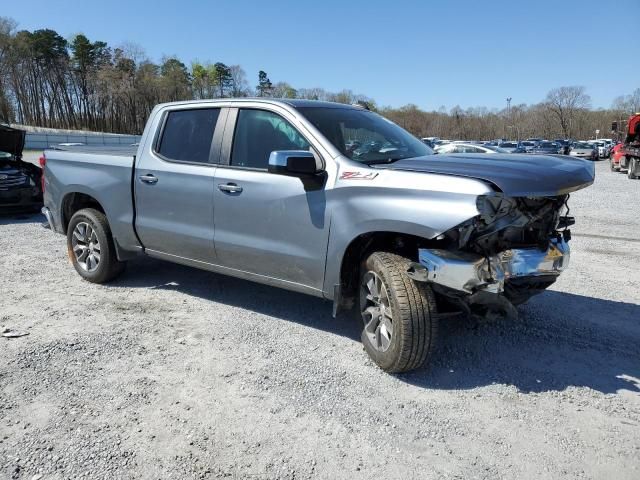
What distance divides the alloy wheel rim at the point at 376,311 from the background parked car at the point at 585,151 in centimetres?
4197

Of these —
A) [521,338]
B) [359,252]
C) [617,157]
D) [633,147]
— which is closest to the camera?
[359,252]

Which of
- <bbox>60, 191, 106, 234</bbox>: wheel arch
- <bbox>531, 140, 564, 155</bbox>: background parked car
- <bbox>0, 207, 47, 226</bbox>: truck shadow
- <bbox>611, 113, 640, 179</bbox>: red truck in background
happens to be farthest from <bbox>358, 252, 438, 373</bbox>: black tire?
<bbox>531, 140, 564, 155</bbox>: background parked car

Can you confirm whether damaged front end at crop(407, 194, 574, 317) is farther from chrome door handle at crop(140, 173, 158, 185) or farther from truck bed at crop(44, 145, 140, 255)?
truck bed at crop(44, 145, 140, 255)

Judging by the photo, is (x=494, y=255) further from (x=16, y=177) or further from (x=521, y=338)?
(x=16, y=177)

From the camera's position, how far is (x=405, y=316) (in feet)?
11.1

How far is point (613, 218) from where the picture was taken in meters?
10.5

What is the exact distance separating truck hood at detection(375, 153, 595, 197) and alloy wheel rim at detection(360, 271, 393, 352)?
2.75 ft

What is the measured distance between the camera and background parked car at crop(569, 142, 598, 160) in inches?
1636

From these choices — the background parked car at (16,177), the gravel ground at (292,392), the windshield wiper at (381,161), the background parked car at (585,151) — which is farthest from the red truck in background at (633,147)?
the background parked car at (16,177)

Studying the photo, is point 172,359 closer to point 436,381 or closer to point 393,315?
point 393,315

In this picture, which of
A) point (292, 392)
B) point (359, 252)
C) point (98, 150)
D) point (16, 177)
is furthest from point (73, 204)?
point (16, 177)

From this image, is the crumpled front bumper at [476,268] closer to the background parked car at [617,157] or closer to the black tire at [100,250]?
the black tire at [100,250]

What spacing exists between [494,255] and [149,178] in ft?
10.9

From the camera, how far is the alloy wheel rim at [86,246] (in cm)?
566
